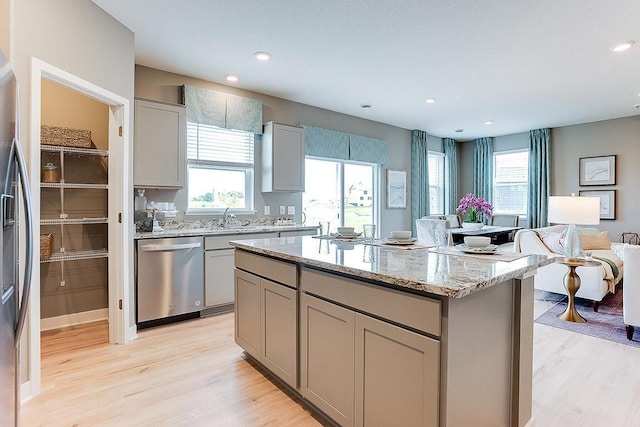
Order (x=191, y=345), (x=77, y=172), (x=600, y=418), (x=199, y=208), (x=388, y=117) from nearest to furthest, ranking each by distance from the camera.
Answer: (x=600, y=418) < (x=191, y=345) < (x=77, y=172) < (x=199, y=208) < (x=388, y=117)

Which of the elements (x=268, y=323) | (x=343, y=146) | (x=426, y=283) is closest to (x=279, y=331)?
(x=268, y=323)

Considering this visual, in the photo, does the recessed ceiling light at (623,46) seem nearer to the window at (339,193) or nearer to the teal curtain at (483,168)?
the window at (339,193)

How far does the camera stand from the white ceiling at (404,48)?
8.69 feet

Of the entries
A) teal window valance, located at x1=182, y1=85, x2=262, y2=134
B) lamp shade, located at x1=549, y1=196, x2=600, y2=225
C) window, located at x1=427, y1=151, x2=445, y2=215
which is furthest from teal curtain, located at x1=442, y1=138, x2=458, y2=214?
teal window valance, located at x1=182, y1=85, x2=262, y2=134

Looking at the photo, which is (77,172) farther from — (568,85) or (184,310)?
(568,85)

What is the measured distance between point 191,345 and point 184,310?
635 mm

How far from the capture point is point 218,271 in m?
3.72

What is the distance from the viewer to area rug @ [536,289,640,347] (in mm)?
3107

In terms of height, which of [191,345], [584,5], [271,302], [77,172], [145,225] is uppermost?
[584,5]

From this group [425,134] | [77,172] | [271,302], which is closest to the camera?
[271,302]

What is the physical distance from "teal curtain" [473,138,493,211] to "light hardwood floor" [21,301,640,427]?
5076 mm

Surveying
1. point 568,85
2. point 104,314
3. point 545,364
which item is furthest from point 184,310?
point 568,85

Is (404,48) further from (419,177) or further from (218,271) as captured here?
(419,177)

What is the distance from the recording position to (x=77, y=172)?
11.4 feet
